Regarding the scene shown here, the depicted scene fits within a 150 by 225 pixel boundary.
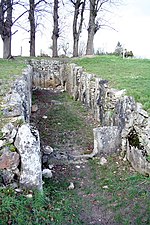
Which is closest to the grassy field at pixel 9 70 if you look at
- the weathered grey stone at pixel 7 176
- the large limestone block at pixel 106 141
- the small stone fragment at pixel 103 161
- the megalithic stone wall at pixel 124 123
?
the megalithic stone wall at pixel 124 123

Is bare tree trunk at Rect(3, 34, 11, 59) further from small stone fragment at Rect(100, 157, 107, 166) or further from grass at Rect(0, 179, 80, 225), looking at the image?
grass at Rect(0, 179, 80, 225)

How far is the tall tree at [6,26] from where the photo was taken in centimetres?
1756

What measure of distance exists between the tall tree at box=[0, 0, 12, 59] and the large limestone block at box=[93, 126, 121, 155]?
494 inches

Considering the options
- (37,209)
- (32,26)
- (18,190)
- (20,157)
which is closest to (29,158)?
(20,157)

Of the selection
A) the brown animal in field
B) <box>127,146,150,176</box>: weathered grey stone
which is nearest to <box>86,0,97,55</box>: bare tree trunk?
the brown animal in field

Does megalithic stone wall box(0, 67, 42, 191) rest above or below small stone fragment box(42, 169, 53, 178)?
above

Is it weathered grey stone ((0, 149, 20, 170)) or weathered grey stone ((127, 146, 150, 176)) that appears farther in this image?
weathered grey stone ((127, 146, 150, 176))

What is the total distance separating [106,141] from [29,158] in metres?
2.57

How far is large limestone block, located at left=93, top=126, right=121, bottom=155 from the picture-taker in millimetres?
6012

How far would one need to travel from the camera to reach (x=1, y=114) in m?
4.61

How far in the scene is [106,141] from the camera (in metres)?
6.01

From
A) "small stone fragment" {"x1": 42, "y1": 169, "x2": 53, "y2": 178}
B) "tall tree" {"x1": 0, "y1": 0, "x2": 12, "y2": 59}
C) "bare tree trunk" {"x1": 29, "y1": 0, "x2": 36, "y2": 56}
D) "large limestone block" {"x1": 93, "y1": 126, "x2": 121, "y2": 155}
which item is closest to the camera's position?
"small stone fragment" {"x1": 42, "y1": 169, "x2": 53, "y2": 178}

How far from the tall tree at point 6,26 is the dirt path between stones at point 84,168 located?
9.09 metres

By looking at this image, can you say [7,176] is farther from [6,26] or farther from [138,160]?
[6,26]
